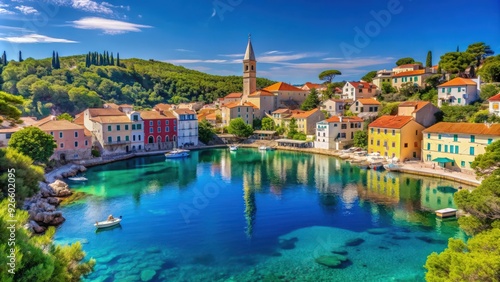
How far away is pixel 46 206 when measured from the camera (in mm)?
19812

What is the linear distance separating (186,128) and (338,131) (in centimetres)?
2015

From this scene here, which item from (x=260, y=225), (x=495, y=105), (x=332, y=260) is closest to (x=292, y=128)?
(x=495, y=105)

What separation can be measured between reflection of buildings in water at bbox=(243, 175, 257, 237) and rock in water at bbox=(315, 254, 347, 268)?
3.94 metres

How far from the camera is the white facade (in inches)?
1671

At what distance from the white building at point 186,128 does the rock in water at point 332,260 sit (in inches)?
1424

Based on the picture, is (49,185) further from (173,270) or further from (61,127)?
(173,270)

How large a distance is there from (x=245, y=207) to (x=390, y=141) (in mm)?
18977

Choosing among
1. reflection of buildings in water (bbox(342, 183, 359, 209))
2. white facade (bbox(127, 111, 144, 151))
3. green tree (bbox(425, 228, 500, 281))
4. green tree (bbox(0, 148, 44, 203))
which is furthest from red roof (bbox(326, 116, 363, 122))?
green tree (bbox(425, 228, 500, 281))

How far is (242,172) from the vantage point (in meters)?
32.9

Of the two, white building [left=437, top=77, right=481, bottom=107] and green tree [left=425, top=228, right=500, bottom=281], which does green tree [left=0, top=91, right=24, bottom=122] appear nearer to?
green tree [left=425, top=228, right=500, bottom=281]

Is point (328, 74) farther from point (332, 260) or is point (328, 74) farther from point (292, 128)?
point (332, 260)

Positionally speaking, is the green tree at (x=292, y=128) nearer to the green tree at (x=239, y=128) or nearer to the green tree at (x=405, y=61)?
the green tree at (x=239, y=128)

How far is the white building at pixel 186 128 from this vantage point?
48.0 meters

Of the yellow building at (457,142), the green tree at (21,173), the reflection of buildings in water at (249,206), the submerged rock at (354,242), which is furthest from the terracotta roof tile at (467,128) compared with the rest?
the green tree at (21,173)
